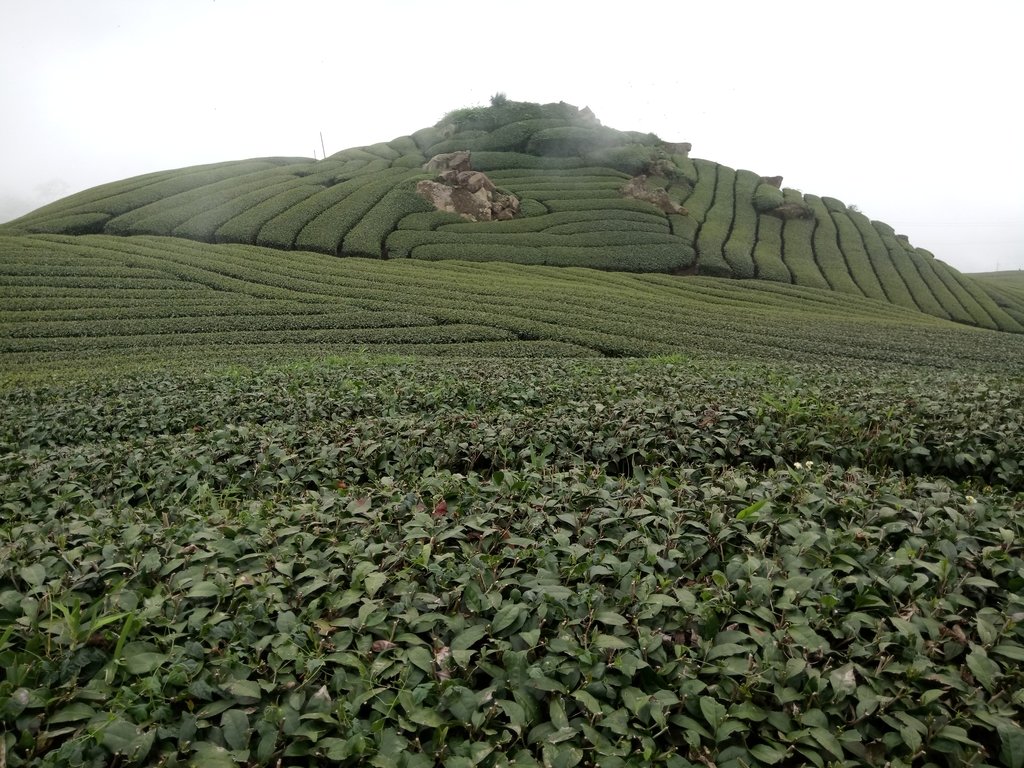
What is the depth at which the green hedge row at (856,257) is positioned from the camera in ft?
145

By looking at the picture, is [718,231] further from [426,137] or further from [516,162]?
[426,137]

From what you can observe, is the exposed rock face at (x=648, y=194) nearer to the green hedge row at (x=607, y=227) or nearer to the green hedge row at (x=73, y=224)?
the green hedge row at (x=607, y=227)

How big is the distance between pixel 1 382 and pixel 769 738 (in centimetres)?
1850

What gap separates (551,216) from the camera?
47312 millimetres

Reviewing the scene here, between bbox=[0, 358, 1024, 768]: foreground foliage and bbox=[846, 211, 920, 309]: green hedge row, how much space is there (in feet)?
153

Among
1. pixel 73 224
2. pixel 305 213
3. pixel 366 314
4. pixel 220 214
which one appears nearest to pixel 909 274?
pixel 366 314

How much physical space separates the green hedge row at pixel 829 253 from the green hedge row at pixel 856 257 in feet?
1.37

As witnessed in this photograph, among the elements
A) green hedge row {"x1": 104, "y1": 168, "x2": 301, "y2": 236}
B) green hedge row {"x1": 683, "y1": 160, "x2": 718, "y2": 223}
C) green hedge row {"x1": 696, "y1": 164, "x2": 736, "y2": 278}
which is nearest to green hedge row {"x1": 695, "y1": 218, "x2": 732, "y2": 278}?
green hedge row {"x1": 696, "y1": 164, "x2": 736, "y2": 278}

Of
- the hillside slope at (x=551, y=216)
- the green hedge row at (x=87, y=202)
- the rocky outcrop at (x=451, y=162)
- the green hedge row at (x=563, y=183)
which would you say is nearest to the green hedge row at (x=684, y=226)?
the hillside slope at (x=551, y=216)

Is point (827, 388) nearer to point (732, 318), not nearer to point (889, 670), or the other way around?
point (889, 670)

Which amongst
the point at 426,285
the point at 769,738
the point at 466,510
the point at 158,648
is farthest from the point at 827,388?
the point at 426,285

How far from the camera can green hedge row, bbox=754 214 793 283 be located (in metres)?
42.6

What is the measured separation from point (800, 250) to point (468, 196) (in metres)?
27.3

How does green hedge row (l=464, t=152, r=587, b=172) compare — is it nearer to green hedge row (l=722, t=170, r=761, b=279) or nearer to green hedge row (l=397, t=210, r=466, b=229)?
green hedge row (l=397, t=210, r=466, b=229)
